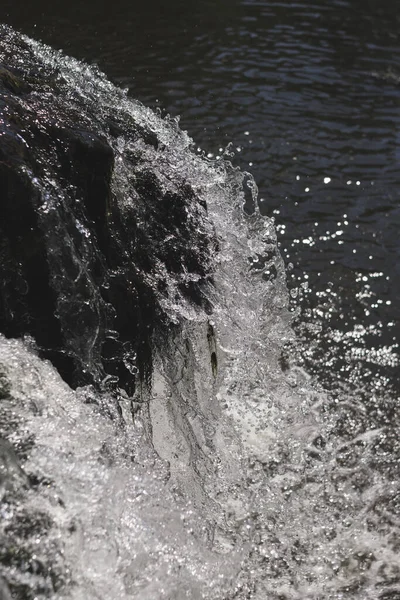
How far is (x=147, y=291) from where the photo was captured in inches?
160

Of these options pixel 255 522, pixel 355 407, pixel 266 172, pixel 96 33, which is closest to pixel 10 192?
pixel 255 522

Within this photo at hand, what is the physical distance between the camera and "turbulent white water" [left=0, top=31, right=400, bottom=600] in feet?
8.69

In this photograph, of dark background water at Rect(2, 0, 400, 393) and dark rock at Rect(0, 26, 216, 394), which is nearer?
dark rock at Rect(0, 26, 216, 394)

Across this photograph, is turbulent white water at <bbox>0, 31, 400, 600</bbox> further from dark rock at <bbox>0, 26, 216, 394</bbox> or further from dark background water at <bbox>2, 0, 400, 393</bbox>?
dark background water at <bbox>2, 0, 400, 393</bbox>

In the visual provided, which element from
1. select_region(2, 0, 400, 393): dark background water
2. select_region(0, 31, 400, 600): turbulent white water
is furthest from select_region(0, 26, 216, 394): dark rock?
select_region(2, 0, 400, 393): dark background water

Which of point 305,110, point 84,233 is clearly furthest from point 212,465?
point 305,110

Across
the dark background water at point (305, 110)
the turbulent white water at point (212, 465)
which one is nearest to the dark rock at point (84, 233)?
the turbulent white water at point (212, 465)

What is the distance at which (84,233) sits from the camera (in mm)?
3504

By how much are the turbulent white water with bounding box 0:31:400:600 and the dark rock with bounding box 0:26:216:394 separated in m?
0.14

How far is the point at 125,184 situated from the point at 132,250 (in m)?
0.46

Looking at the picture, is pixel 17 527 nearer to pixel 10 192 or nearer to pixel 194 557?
pixel 194 557

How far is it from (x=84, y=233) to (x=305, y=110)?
615cm

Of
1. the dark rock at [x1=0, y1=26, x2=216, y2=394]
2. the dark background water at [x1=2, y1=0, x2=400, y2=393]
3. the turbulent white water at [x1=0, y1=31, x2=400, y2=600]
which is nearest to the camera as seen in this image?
the turbulent white water at [x1=0, y1=31, x2=400, y2=600]

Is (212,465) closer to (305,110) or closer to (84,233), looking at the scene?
(84,233)
